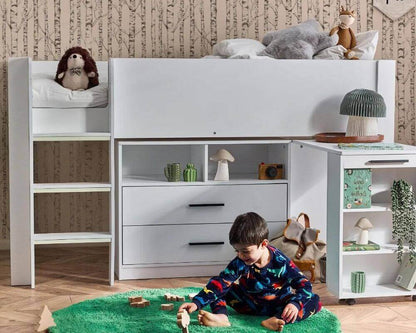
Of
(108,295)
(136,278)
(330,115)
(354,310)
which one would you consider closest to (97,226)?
(136,278)

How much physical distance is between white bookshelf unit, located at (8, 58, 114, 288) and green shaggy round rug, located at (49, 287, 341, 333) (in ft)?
1.49

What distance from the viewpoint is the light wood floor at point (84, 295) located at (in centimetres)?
293

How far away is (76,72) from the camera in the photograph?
3.58m

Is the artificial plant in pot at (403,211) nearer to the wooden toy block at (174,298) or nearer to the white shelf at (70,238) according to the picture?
the wooden toy block at (174,298)

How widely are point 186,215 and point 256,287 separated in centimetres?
85

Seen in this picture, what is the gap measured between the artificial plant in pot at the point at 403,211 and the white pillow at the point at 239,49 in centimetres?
97

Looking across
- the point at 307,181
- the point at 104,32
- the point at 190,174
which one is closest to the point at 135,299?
the point at 190,174

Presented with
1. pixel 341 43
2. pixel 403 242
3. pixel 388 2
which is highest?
pixel 388 2

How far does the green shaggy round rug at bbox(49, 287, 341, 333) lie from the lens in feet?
9.03

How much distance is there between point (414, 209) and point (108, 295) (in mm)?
1305

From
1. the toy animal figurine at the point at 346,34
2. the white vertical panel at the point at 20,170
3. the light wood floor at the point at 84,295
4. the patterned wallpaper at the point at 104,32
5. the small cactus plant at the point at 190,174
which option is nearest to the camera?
the light wood floor at the point at 84,295

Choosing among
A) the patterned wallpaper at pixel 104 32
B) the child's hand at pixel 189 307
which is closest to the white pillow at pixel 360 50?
the patterned wallpaper at pixel 104 32

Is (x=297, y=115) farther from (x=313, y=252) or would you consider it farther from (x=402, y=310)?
(x=402, y=310)

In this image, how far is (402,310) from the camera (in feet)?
10.2
